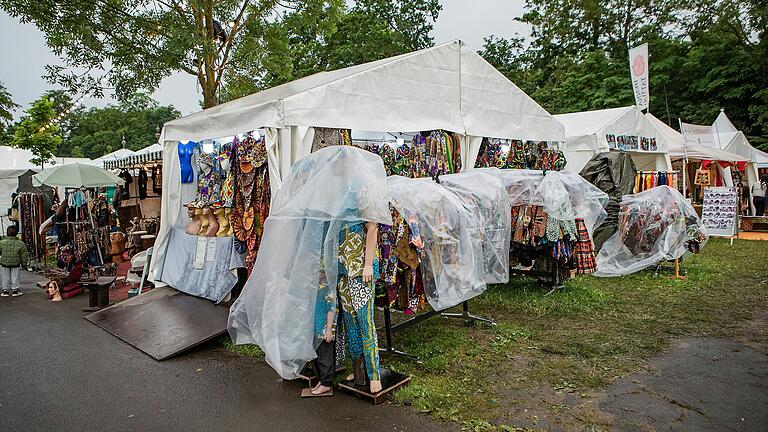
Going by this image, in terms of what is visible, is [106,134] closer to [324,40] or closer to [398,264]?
[324,40]

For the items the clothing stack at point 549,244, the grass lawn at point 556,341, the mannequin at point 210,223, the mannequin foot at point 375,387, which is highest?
the mannequin at point 210,223

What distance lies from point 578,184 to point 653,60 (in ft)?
63.9

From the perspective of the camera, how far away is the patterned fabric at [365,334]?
3.64m

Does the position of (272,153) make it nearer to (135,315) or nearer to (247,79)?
(135,315)

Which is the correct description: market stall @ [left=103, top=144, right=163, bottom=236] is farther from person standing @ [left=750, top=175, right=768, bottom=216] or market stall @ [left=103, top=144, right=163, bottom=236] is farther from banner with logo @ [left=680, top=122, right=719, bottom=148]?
person standing @ [left=750, top=175, right=768, bottom=216]

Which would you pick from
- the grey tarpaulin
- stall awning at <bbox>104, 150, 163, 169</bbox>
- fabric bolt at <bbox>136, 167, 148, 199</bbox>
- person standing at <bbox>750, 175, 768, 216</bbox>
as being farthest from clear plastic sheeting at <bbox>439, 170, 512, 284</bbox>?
person standing at <bbox>750, 175, 768, 216</bbox>

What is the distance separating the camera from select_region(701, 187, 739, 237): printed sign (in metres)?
10.9

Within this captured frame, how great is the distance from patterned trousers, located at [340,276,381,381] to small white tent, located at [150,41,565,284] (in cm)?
219

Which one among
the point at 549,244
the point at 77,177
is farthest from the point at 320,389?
the point at 77,177

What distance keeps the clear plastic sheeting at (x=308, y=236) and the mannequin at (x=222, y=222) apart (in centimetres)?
279

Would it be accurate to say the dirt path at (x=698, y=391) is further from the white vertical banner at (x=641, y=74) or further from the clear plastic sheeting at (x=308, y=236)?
Answer: the white vertical banner at (x=641, y=74)

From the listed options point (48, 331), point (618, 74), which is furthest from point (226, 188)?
point (618, 74)

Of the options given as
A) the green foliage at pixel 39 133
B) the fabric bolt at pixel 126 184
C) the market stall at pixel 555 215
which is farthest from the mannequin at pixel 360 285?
the green foliage at pixel 39 133

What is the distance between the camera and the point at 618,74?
70.7ft
